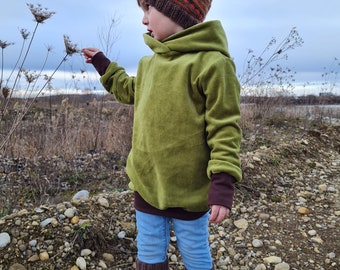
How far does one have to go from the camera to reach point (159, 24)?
1574 mm

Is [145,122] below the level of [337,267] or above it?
above

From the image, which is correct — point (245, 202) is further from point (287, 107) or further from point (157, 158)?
point (287, 107)

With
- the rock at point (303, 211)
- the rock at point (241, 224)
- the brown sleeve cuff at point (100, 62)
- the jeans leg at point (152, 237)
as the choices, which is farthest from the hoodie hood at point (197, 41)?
the rock at point (303, 211)

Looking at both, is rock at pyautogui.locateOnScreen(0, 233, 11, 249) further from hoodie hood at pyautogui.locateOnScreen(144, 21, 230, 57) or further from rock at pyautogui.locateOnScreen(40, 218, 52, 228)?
hoodie hood at pyautogui.locateOnScreen(144, 21, 230, 57)

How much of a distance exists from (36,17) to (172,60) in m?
1.11

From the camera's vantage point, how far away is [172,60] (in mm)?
1574

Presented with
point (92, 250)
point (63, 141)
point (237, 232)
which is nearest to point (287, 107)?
point (63, 141)

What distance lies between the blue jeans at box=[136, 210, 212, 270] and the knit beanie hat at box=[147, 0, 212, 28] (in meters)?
0.86

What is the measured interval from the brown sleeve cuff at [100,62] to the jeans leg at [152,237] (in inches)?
30.8

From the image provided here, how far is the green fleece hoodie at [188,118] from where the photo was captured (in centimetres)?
146

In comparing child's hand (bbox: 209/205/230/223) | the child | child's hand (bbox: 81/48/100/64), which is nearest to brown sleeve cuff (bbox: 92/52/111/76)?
child's hand (bbox: 81/48/100/64)

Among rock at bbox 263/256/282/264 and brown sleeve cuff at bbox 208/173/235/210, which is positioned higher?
brown sleeve cuff at bbox 208/173/235/210

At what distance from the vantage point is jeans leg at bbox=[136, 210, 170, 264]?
1650 millimetres

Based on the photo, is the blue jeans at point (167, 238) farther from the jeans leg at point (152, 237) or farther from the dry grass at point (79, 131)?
the dry grass at point (79, 131)
